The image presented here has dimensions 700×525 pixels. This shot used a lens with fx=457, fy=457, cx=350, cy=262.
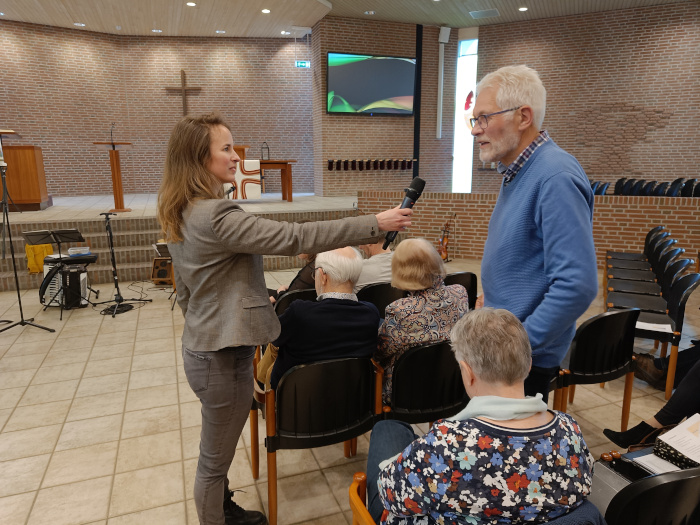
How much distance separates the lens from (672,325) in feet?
10.4

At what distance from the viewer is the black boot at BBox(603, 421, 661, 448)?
93.4 inches

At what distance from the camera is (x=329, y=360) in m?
1.90

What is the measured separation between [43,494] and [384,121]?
33.3ft

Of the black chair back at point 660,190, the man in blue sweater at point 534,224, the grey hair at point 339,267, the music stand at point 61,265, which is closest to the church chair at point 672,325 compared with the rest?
the man in blue sweater at point 534,224

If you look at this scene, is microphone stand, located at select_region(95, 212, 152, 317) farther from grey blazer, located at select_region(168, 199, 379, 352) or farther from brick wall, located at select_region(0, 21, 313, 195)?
brick wall, located at select_region(0, 21, 313, 195)

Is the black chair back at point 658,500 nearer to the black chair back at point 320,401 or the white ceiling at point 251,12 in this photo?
the black chair back at point 320,401

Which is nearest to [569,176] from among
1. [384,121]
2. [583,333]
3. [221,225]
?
[221,225]

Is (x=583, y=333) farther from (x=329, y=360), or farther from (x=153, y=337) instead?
(x=153, y=337)

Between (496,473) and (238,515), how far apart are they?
4.72ft

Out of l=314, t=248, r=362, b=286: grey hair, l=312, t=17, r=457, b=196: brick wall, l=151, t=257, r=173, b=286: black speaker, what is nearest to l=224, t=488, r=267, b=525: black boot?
l=314, t=248, r=362, b=286: grey hair

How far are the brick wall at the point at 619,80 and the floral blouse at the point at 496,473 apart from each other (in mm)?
11738

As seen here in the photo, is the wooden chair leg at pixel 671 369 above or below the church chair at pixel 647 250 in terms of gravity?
below

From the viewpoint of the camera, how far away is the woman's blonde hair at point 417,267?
2.11 m

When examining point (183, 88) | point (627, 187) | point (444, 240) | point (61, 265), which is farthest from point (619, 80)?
point (61, 265)
